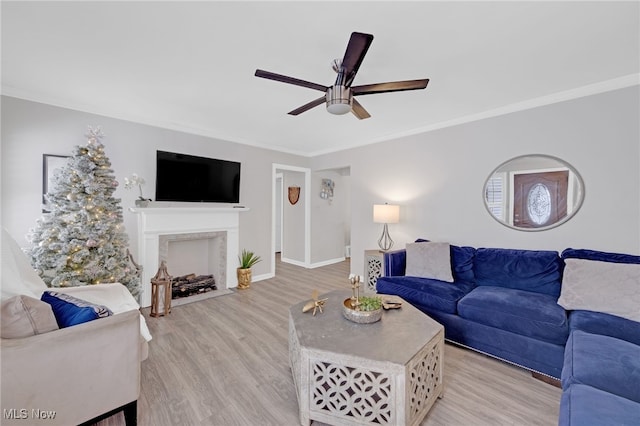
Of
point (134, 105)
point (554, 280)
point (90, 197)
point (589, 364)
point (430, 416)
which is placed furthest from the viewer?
point (134, 105)

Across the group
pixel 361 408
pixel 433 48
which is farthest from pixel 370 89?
pixel 361 408

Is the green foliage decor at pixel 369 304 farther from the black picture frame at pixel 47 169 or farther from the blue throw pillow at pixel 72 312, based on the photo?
the black picture frame at pixel 47 169

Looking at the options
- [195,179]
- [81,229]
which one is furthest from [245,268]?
[81,229]

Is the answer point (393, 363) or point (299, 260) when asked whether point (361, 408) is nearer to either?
point (393, 363)

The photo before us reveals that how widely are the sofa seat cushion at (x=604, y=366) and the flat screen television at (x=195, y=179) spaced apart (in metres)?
4.15

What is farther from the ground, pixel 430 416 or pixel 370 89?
pixel 370 89

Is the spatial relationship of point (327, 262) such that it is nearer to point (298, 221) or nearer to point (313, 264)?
point (313, 264)

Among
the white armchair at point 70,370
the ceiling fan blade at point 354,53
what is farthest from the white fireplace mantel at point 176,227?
the ceiling fan blade at point 354,53

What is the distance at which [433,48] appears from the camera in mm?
1924

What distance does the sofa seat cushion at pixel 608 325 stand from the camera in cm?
177

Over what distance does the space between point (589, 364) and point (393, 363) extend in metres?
1.03

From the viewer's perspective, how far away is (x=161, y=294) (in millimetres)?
3072

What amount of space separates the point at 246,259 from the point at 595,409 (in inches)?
157

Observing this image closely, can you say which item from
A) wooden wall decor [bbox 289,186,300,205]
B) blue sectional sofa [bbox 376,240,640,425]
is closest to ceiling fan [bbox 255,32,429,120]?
blue sectional sofa [bbox 376,240,640,425]
